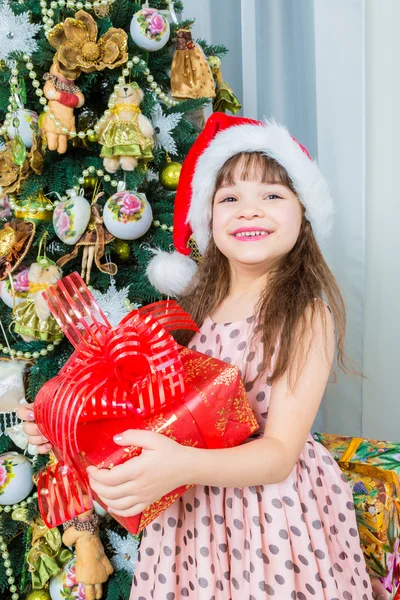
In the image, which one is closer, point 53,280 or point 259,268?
point 259,268

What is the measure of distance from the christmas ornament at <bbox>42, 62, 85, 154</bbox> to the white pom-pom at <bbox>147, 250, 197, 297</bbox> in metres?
0.29

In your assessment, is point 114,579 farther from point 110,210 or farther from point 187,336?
point 110,210

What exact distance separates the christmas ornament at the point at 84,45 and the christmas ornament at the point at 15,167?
0.17 m

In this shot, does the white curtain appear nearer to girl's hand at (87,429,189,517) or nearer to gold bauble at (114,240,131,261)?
gold bauble at (114,240,131,261)

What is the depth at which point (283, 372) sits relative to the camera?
813 mm

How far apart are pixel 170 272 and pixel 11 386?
41 centimetres

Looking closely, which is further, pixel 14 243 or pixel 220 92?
pixel 220 92

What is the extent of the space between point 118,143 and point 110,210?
13 cm

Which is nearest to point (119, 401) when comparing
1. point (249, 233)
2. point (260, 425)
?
point (260, 425)

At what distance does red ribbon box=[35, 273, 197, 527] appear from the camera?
0.67m

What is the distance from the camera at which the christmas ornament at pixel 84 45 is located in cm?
110

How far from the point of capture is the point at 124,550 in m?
1.19

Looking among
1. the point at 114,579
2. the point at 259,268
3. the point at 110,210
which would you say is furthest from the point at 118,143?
the point at 114,579

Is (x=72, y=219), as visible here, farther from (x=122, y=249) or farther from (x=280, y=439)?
(x=280, y=439)
